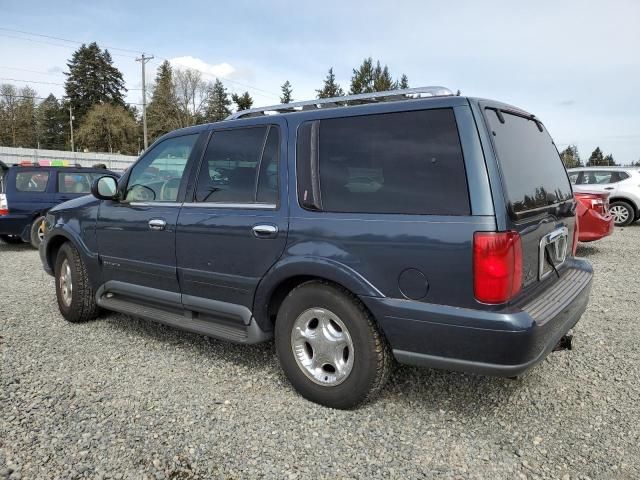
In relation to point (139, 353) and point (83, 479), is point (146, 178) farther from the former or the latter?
point (83, 479)

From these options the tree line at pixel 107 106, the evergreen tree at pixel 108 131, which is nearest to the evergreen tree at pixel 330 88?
the tree line at pixel 107 106

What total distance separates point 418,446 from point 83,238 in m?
3.47

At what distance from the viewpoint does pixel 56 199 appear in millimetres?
9805

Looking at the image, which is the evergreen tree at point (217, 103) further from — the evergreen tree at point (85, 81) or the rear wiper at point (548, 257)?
the rear wiper at point (548, 257)

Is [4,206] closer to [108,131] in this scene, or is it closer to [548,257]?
[548,257]

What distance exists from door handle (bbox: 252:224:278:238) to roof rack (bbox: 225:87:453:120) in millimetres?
910

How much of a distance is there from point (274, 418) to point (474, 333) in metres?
1.30

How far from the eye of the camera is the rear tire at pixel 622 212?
13148 millimetres

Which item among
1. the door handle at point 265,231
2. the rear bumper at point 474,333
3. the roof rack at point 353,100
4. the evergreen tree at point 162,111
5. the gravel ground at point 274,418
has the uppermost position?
the evergreen tree at point 162,111

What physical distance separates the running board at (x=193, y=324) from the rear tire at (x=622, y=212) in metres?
13.2

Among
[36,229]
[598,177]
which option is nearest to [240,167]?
[36,229]

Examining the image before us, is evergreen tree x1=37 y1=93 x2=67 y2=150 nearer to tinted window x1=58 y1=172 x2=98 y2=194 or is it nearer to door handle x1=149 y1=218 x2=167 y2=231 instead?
tinted window x1=58 y1=172 x2=98 y2=194

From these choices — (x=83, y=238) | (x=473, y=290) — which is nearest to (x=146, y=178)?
(x=83, y=238)

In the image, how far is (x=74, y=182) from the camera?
10.1 metres
